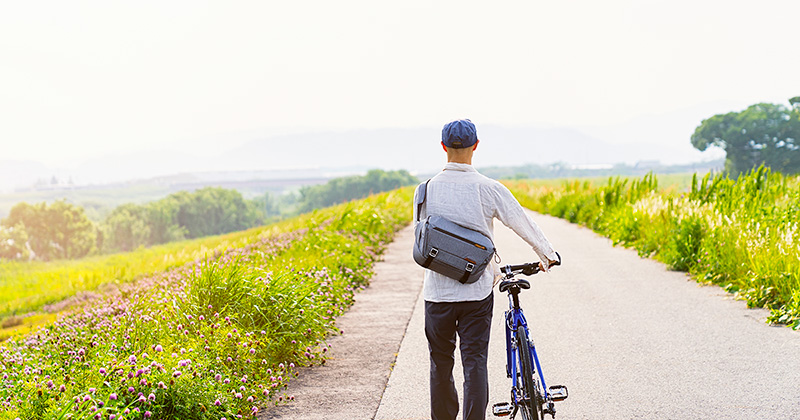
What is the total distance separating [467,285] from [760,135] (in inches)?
4839

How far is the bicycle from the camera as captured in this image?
3715 mm

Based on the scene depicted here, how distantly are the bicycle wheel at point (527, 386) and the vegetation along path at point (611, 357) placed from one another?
931mm

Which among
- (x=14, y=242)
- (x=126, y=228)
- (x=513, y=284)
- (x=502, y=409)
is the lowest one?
(x=126, y=228)

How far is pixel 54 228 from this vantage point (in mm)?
113750

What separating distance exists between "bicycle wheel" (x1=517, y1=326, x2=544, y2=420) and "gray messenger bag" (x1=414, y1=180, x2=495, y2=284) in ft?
1.58

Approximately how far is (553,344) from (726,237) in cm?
457

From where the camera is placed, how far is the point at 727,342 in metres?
6.46

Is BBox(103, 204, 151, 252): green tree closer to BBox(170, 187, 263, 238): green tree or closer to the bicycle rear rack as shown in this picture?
BBox(170, 187, 263, 238): green tree

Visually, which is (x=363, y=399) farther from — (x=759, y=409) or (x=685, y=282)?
(x=685, y=282)

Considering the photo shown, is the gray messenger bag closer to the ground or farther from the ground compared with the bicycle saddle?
farther from the ground

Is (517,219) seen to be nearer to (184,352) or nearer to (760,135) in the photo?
(184,352)

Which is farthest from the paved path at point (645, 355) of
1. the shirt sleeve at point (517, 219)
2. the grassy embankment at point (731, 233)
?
the shirt sleeve at point (517, 219)

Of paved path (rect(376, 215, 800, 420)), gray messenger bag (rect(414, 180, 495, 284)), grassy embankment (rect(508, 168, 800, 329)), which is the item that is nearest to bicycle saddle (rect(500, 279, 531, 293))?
gray messenger bag (rect(414, 180, 495, 284))

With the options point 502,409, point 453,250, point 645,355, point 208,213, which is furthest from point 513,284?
point 208,213
